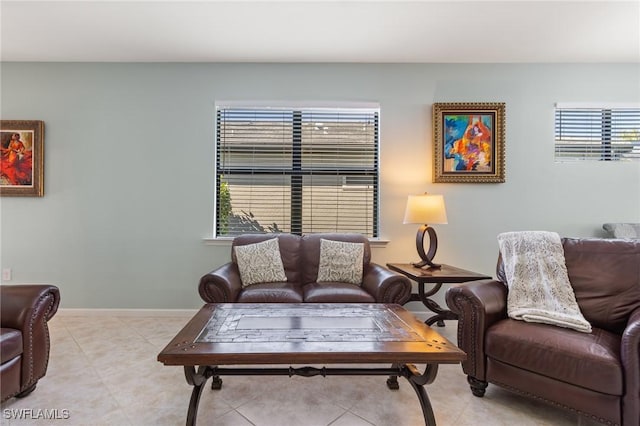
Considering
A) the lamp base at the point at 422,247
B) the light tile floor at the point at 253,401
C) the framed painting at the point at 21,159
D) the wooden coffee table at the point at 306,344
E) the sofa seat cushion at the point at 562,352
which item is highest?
the framed painting at the point at 21,159

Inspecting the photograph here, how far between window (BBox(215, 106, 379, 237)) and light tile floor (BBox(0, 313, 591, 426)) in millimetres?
1601

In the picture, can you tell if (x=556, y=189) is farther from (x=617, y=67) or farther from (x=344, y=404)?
(x=344, y=404)

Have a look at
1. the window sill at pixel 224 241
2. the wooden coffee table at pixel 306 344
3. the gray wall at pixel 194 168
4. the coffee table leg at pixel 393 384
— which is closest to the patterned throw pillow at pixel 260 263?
the window sill at pixel 224 241

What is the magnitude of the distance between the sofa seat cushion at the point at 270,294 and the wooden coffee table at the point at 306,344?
1.53 feet

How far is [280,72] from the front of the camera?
3213 mm

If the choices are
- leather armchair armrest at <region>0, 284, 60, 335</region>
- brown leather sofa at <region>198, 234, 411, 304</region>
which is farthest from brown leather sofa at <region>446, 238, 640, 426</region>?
leather armchair armrest at <region>0, 284, 60, 335</region>

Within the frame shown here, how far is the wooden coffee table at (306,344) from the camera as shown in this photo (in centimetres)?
124

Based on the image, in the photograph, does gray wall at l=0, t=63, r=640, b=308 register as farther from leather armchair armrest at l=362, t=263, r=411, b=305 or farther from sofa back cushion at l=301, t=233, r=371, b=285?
leather armchair armrest at l=362, t=263, r=411, b=305

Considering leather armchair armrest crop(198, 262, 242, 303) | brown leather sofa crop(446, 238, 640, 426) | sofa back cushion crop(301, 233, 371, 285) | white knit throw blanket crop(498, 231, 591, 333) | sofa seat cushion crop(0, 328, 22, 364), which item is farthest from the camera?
sofa back cushion crop(301, 233, 371, 285)

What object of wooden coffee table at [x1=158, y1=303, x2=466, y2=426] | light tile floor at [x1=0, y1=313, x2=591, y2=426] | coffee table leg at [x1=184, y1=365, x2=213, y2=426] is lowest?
light tile floor at [x1=0, y1=313, x2=591, y2=426]

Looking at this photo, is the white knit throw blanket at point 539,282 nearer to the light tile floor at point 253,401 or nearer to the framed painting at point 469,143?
the light tile floor at point 253,401

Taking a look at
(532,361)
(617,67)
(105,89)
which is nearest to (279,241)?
(532,361)

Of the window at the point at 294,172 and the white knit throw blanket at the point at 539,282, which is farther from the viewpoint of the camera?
the window at the point at 294,172

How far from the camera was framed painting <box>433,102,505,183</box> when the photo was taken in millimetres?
3145
